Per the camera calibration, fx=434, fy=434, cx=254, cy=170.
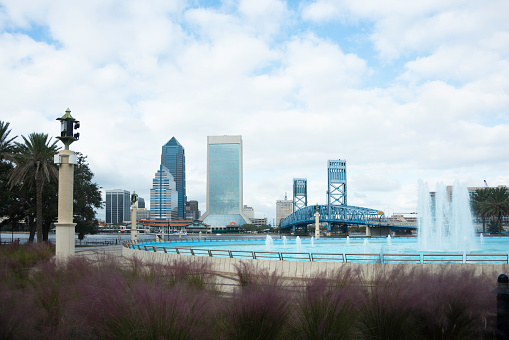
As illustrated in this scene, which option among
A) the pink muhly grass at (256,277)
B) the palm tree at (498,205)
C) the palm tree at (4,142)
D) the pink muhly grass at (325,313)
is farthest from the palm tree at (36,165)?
the palm tree at (498,205)

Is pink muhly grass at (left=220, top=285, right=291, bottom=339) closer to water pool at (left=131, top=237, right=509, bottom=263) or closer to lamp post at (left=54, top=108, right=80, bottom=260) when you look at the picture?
water pool at (left=131, top=237, right=509, bottom=263)

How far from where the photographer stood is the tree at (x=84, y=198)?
44.2 metres

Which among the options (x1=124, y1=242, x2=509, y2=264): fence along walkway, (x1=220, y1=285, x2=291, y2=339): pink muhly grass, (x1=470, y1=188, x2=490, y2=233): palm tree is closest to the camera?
(x1=220, y1=285, x2=291, y2=339): pink muhly grass

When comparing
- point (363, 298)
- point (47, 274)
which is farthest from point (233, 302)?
point (47, 274)

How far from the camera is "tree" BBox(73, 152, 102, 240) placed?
44.2 meters

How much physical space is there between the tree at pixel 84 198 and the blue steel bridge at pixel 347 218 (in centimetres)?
5343

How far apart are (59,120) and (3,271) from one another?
12.0 meters

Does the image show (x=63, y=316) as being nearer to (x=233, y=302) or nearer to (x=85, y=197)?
(x=233, y=302)

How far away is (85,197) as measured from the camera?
46.3 metres

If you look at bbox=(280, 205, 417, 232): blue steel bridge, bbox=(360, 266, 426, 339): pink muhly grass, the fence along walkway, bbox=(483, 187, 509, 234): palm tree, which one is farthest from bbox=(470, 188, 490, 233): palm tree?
bbox=(360, 266, 426, 339): pink muhly grass

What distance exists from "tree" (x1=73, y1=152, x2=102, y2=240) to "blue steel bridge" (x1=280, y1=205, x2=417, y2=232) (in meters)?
53.4

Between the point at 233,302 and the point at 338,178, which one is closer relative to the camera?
the point at 233,302

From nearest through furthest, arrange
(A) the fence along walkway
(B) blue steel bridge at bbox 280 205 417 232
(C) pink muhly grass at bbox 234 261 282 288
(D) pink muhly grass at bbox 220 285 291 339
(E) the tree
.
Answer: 1. (D) pink muhly grass at bbox 220 285 291 339
2. (C) pink muhly grass at bbox 234 261 282 288
3. (A) the fence along walkway
4. (E) the tree
5. (B) blue steel bridge at bbox 280 205 417 232

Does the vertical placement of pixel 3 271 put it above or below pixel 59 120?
below
